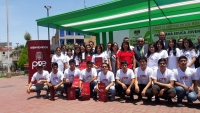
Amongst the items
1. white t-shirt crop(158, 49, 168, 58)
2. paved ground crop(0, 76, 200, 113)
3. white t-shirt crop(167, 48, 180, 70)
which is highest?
white t-shirt crop(158, 49, 168, 58)

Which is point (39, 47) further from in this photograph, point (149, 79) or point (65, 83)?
point (149, 79)

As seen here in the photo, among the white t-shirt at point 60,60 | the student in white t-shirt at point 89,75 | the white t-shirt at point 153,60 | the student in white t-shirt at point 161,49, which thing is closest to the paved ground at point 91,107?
the student in white t-shirt at point 89,75

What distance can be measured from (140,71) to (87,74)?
1758 millimetres

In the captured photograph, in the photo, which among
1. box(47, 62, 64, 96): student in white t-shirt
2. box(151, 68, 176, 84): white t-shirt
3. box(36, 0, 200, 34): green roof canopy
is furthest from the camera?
box(36, 0, 200, 34): green roof canopy

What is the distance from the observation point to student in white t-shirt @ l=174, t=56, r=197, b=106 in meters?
5.05

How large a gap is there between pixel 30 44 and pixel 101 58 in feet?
12.4

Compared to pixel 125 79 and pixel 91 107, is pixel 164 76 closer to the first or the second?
pixel 125 79

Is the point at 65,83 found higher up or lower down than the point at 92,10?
lower down

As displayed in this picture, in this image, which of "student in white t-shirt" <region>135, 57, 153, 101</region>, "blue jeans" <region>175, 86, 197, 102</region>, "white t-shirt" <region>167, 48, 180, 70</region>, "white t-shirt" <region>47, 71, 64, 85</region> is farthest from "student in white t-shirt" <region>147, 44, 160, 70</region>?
"white t-shirt" <region>47, 71, 64, 85</region>

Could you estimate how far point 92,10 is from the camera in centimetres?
765

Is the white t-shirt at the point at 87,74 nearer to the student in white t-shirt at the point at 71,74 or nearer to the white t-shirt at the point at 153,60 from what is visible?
the student in white t-shirt at the point at 71,74

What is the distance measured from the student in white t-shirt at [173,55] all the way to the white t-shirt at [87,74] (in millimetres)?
2304

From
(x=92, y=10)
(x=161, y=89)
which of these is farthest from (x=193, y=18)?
(x=161, y=89)

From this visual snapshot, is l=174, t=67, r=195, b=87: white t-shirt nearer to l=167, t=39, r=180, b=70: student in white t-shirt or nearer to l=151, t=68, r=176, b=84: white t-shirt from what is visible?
l=151, t=68, r=176, b=84: white t-shirt
